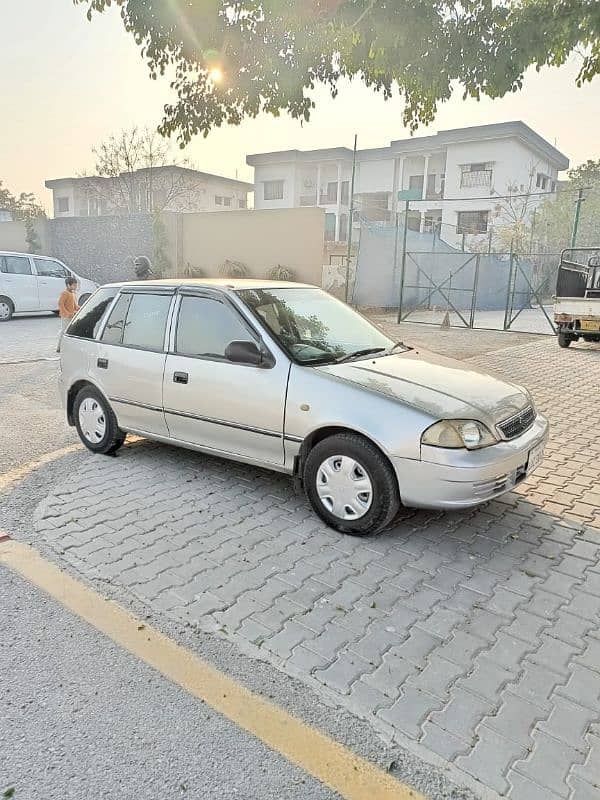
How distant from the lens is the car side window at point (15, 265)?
1591cm

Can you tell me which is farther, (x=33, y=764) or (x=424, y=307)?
(x=424, y=307)

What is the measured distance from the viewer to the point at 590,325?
1244 centimetres

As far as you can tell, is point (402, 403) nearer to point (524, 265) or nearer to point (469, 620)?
point (469, 620)

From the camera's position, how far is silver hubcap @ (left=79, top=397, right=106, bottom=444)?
5195mm

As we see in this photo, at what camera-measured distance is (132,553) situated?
11.6 ft

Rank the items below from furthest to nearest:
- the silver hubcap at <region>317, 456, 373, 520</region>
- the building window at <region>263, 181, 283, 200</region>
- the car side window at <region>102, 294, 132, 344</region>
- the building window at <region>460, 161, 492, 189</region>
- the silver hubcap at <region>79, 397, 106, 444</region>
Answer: the building window at <region>263, 181, 283, 200</region>, the building window at <region>460, 161, 492, 189</region>, the silver hubcap at <region>79, 397, 106, 444</region>, the car side window at <region>102, 294, 132, 344</region>, the silver hubcap at <region>317, 456, 373, 520</region>

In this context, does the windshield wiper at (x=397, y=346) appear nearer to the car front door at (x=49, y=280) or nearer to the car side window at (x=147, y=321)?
the car side window at (x=147, y=321)

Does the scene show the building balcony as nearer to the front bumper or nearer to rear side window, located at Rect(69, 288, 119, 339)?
rear side window, located at Rect(69, 288, 119, 339)

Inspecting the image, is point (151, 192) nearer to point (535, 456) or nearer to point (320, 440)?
point (320, 440)

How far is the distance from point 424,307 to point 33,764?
22194mm

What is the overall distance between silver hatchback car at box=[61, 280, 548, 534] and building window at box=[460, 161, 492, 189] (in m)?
34.8

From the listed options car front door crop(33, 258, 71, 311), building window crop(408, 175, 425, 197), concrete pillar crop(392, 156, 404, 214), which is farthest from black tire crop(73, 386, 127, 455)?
building window crop(408, 175, 425, 197)

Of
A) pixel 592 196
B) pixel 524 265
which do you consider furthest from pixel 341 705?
pixel 592 196

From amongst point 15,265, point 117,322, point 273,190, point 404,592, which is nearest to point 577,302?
point 117,322
